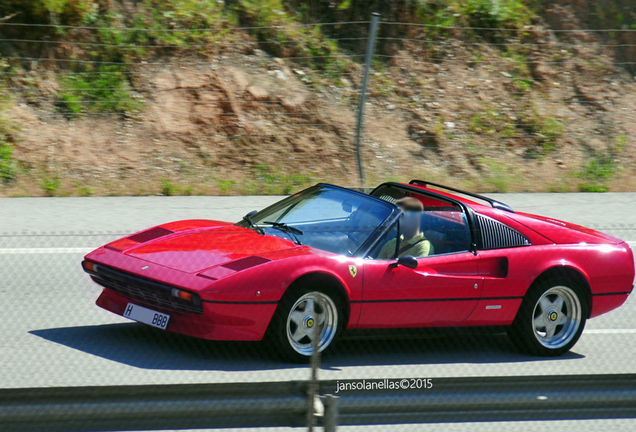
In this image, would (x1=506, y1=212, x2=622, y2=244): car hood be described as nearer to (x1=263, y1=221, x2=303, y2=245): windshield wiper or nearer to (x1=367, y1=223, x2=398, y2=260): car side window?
(x1=367, y1=223, x2=398, y2=260): car side window

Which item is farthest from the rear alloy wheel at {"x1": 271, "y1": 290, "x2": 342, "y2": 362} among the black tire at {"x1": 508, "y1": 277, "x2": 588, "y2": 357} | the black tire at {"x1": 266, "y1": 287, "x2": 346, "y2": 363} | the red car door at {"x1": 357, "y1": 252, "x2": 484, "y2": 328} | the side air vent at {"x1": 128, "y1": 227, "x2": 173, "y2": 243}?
the black tire at {"x1": 508, "y1": 277, "x2": 588, "y2": 357}

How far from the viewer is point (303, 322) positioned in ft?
18.3

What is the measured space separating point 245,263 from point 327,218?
3.90 ft

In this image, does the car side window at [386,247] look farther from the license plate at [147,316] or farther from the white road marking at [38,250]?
the white road marking at [38,250]

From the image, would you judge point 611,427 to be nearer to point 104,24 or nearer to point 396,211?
point 396,211

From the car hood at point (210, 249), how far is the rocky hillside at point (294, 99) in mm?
5686

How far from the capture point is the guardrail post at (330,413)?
3523 mm

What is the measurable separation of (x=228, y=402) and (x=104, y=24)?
37.2 ft

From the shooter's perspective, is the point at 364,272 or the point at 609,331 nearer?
the point at 364,272

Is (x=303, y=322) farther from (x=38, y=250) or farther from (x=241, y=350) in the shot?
(x=38, y=250)

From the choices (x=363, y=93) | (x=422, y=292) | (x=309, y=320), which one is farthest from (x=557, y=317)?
(x=363, y=93)

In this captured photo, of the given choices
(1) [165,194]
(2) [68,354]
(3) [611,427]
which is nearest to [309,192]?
(2) [68,354]

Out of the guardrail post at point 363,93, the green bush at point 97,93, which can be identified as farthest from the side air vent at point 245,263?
the green bush at point 97,93

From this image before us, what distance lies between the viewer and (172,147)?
41.5 ft
